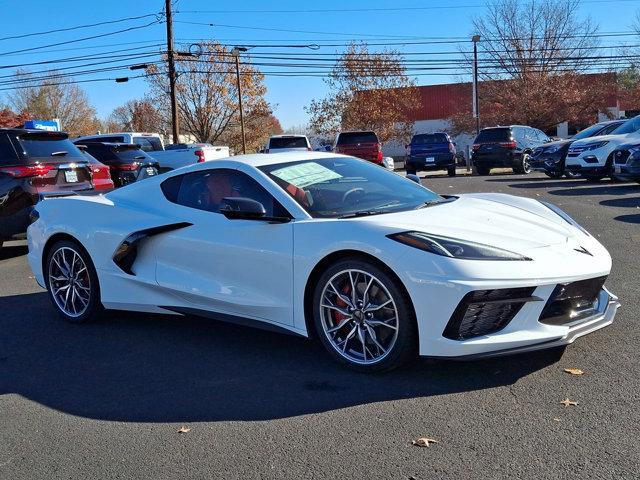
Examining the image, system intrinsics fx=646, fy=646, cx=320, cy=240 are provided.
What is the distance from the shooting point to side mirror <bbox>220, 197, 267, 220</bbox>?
4.39m

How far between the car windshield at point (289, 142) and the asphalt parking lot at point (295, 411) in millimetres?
17113

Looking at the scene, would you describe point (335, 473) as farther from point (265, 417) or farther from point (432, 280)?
point (432, 280)

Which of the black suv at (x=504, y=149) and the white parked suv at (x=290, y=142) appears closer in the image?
the white parked suv at (x=290, y=142)

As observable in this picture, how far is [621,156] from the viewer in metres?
13.6

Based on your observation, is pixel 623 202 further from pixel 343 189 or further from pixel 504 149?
pixel 504 149

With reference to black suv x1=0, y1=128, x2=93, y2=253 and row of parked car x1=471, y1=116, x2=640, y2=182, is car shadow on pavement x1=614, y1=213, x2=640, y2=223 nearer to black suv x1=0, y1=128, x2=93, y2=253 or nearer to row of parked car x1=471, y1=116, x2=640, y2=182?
row of parked car x1=471, y1=116, x2=640, y2=182

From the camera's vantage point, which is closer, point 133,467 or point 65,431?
point 133,467

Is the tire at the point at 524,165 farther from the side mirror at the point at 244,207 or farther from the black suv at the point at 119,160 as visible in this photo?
the side mirror at the point at 244,207

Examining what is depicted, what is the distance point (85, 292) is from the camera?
560 centimetres

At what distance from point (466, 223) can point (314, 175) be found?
1264 millimetres

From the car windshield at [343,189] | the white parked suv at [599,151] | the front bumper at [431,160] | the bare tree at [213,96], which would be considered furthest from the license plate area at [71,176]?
the bare tree at [213,96]

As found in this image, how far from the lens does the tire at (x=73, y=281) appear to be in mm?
5508

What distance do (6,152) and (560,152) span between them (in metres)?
14.4

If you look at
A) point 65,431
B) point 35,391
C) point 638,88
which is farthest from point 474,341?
point 638,88
